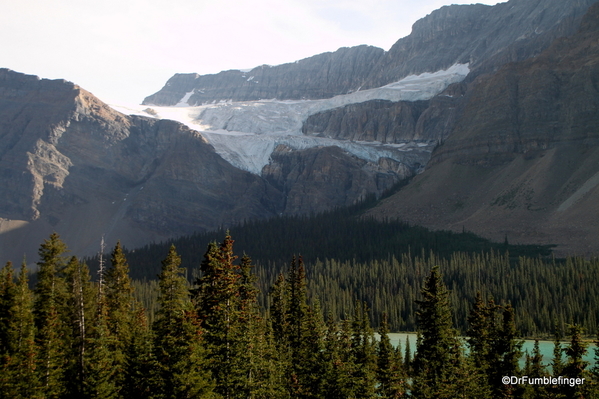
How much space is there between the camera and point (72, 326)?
1747 inches

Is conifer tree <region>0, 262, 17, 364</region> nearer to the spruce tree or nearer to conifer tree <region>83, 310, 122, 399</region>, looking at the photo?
the spruce tree

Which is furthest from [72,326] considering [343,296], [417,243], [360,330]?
[417,243]

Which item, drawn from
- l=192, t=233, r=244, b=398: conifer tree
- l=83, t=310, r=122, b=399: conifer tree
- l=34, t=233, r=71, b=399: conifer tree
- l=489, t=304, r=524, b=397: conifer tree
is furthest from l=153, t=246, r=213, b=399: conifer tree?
l=489, t=304, r=524, b=397: conifer tree

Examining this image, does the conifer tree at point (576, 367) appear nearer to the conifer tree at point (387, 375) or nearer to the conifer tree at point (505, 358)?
the conifer tree at point (505, 358)

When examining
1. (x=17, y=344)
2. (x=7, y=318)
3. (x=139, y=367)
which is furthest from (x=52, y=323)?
(x=139, y=367)

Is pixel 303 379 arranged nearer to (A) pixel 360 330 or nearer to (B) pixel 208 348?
(A) pixel 360 330

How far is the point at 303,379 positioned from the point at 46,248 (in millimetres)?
21578

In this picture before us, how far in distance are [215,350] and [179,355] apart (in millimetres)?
4352

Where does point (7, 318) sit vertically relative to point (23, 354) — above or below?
above

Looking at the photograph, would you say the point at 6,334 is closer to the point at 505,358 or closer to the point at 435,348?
the point at 435,348

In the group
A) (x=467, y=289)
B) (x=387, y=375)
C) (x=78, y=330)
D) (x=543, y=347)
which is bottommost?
(x=543, y=347)

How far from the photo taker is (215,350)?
133ft

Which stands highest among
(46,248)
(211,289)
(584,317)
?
(46,248)
